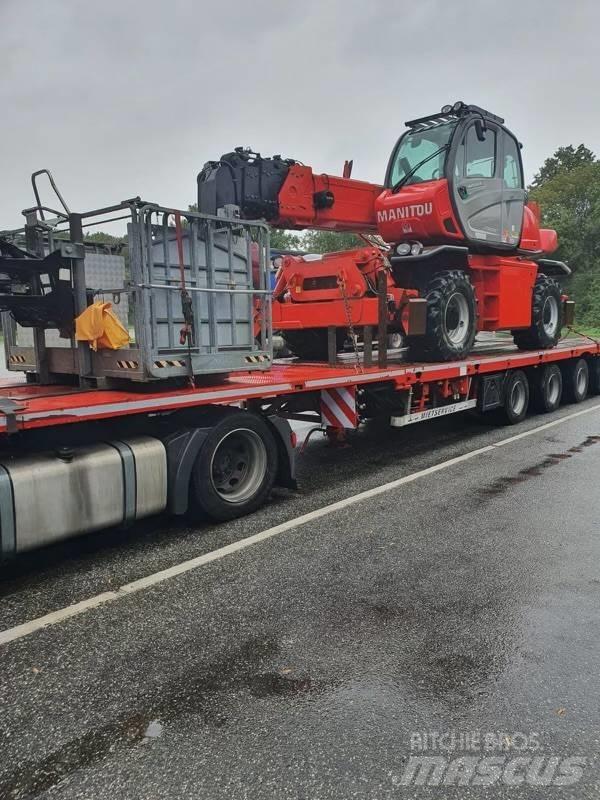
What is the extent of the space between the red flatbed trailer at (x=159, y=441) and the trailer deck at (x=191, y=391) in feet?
0.03

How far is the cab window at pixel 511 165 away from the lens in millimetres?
9680

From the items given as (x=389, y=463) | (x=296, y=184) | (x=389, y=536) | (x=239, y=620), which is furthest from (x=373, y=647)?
(x=296, y=184)

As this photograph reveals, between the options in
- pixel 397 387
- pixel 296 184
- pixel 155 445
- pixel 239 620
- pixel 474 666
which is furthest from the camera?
pixel 296 184

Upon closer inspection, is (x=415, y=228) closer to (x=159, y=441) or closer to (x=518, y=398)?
(x=518, y=398)

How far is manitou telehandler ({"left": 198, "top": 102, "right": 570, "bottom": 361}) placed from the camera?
8.15m

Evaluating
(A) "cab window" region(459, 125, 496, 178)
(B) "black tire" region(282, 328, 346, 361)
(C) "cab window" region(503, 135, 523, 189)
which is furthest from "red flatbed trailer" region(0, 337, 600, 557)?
(C) "cab window" region(503, 135, 523, 189)

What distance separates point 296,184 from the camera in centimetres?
823

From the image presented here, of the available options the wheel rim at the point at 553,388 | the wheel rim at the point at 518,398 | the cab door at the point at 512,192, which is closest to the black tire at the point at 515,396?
the wheel rim at the point at 518,398

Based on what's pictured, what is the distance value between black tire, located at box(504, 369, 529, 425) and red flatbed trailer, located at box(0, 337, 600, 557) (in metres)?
2.55

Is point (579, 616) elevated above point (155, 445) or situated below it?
below

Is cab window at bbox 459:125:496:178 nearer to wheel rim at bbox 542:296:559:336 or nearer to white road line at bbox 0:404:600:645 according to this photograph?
wheel rim at bbox 542:296:559:336

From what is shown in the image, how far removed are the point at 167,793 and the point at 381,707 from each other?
3.40ft

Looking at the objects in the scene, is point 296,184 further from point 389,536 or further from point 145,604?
point 145,604
